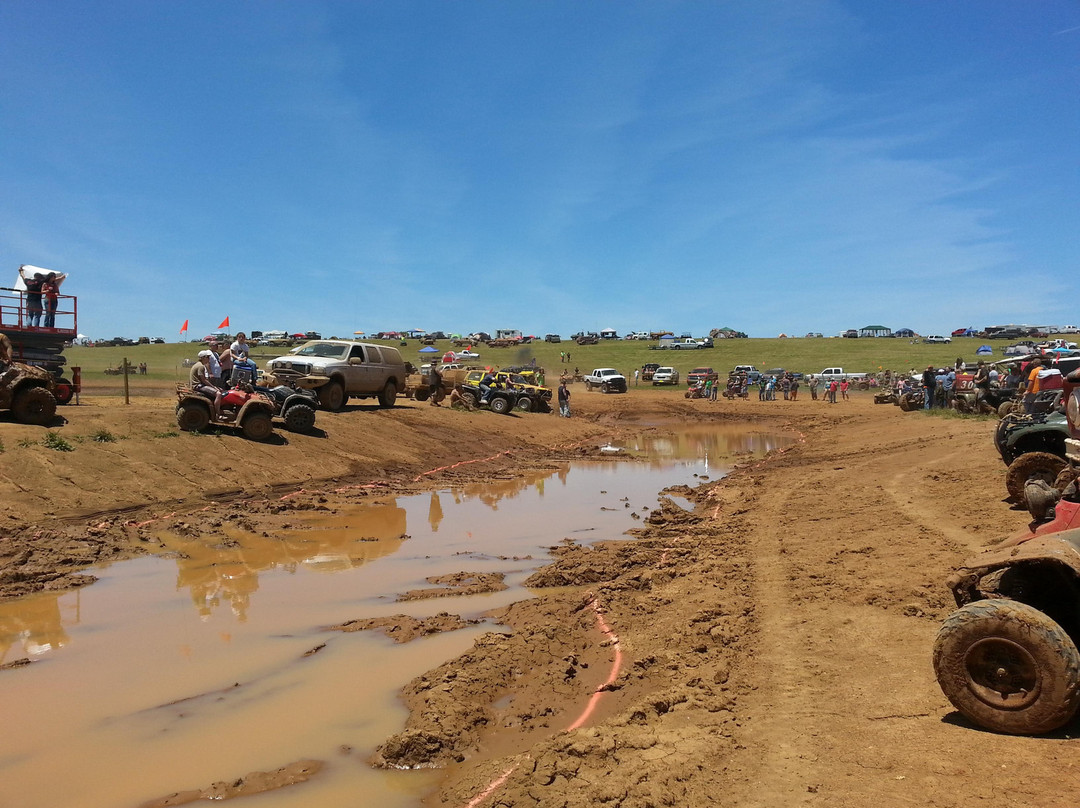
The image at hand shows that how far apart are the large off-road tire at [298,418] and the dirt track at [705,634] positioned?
158 cm

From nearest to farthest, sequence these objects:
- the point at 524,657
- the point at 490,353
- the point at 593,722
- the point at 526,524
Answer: the point at 593,722 → the point at 524,657 → the point at 526,524 → the point at 490,353

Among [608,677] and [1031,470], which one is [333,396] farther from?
[1031,470]

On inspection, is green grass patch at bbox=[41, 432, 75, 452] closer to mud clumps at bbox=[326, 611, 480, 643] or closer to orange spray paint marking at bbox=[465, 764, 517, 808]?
mud clumps at bbox=[326, 611, 480, 643]

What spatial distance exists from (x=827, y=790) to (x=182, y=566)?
7712mm

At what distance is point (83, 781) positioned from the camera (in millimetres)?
4203

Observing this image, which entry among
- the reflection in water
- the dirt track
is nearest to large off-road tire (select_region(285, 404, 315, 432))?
the dirt track

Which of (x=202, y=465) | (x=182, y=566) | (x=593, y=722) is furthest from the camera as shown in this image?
(x=202, y=465)

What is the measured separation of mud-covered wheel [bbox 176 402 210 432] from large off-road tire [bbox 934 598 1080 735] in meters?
13.8

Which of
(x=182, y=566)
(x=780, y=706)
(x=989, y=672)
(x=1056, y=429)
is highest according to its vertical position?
(x=1056, y=429)

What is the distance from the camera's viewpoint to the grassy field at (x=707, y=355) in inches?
2404

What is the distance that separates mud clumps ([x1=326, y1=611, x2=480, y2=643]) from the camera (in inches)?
255

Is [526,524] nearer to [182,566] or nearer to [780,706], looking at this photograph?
[182,566]

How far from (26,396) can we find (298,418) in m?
5.21

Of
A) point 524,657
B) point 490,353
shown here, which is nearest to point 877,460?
point 524,657
